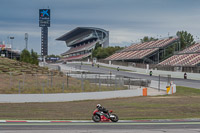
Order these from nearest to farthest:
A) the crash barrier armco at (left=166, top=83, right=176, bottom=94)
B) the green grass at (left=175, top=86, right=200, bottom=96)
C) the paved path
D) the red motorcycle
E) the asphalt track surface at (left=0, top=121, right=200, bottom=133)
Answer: the asphalt track surface at (left=0, top=121, right=200, bottom=133), the red motorcycle, the paved path, the crash barrier armco at (left=166, top=83, right=176, bottom=94), the green grass at (left=175, top=86, right=200, bottom=96)

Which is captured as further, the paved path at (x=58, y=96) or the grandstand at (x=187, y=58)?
the grandstand at (x=187, y=58)

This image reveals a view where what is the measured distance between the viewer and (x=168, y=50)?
97.0 m

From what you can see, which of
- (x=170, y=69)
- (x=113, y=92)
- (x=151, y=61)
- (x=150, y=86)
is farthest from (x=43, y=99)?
(x=151, y=61)

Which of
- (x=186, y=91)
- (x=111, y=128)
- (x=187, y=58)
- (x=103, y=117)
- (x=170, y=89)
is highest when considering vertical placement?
(x=187, y=58)

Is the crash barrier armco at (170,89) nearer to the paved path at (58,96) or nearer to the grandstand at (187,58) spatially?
the paved path at (58,96)

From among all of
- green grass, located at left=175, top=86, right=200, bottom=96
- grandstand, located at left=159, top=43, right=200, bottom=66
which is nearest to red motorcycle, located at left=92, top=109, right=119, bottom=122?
green grass, located at left=175, top=86, right=200, bottom=96

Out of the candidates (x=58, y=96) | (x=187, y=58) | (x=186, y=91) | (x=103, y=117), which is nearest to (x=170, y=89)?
(x=186, y=91)

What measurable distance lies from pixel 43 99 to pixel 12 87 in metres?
4.03

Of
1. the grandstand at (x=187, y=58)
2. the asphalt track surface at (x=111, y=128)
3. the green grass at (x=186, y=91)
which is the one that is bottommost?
the asphalt track surface at (x=111, y=128)

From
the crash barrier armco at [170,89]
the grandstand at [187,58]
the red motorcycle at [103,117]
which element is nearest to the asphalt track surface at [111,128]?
the red motorcycle at [103,117]

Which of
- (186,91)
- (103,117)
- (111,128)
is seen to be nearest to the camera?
(111,128)

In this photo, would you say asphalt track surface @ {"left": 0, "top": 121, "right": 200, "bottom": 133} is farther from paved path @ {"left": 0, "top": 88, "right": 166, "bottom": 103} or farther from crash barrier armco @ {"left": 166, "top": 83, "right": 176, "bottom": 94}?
crash barrier armco @ {"left": 166, "top": 83, "right": 176, "bottom": 94}

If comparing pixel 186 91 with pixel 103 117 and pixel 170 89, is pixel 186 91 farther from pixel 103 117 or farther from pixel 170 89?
pixel 103 117

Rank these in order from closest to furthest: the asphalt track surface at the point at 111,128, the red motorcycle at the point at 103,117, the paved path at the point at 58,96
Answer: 1. the asphalt track surface at the point at 111,128
2. the red motorcycle at the point at 103,117
3. the paved path at the point at 58,96
